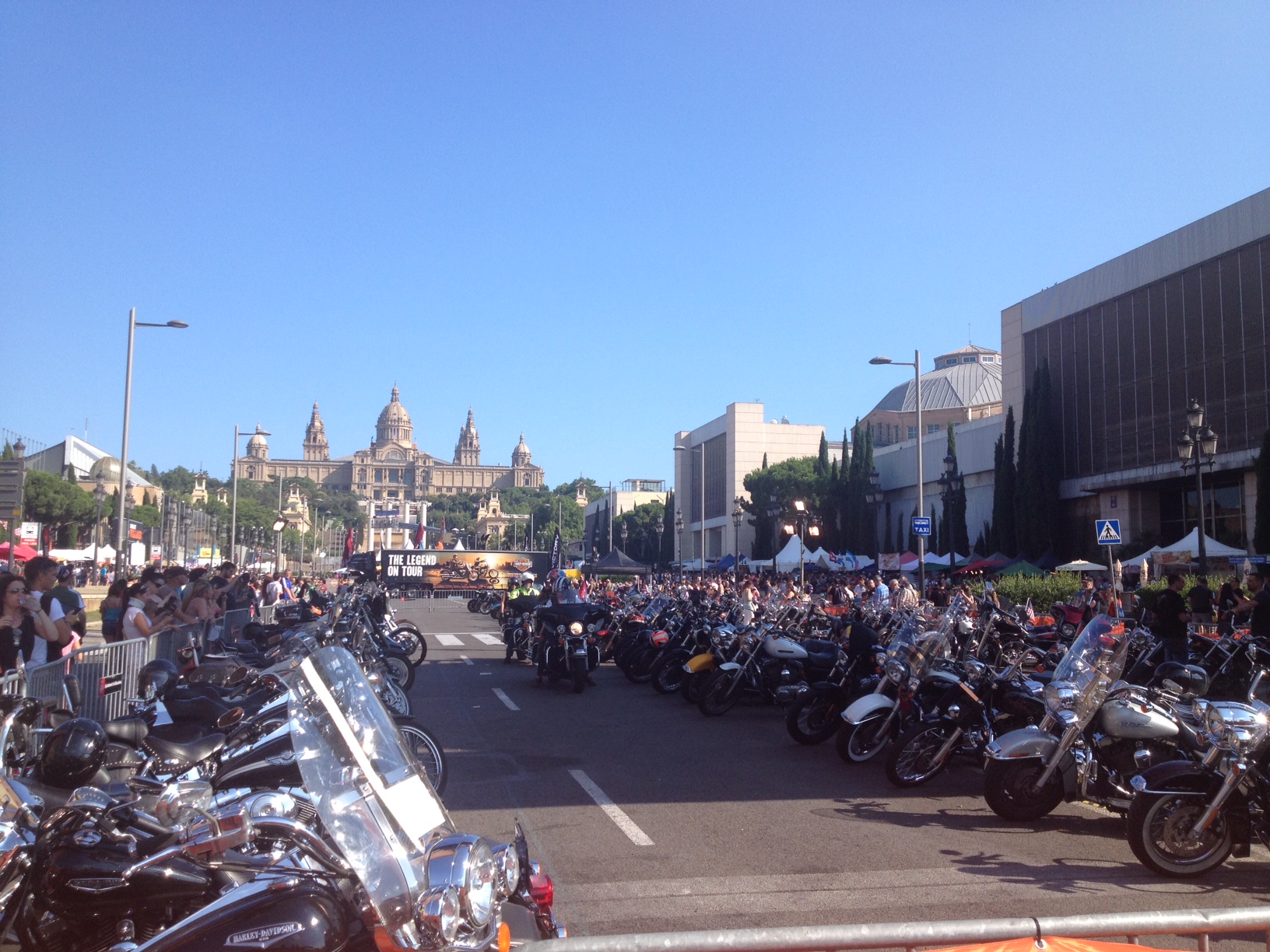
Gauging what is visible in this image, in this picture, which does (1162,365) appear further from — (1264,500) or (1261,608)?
(1261,608)

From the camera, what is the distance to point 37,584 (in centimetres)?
891

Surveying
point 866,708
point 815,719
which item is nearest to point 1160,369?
point 815,719

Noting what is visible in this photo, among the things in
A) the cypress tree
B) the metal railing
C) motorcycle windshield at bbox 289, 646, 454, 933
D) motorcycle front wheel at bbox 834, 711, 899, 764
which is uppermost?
the cypress tree

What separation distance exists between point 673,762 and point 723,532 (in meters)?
73.3

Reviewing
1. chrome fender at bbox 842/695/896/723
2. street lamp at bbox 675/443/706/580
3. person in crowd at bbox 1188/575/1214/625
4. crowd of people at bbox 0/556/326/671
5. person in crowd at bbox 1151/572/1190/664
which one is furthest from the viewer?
street lamp at bbox 675/443/706/580

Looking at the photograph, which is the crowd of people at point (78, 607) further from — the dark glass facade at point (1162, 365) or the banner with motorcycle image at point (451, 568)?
the banner with motorcycle image at point (451, 568)

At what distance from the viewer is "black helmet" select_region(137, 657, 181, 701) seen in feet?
22.7

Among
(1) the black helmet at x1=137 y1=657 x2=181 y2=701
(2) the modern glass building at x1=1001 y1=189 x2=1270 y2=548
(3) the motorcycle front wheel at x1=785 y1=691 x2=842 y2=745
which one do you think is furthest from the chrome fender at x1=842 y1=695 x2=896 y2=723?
(2) the modern glass building at x1=1001 y1=189 x2=1270 y2=548

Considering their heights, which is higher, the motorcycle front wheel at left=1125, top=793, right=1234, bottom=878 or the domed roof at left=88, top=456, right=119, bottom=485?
the domed roof at left=88, top=456, right=119, bottom=485

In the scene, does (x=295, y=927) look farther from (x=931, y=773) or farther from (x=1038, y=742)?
(x=931, y=773)

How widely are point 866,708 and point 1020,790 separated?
184 cm

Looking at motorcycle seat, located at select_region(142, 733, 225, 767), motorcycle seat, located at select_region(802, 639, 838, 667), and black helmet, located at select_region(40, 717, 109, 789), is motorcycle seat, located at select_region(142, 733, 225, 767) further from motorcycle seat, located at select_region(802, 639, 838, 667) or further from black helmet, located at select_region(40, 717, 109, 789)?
motorcycle seat, located at select_region(802, 639, 838, 667)

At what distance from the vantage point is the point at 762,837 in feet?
22.1

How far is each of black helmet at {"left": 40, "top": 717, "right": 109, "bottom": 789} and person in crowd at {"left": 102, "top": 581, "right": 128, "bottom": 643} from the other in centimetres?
819
